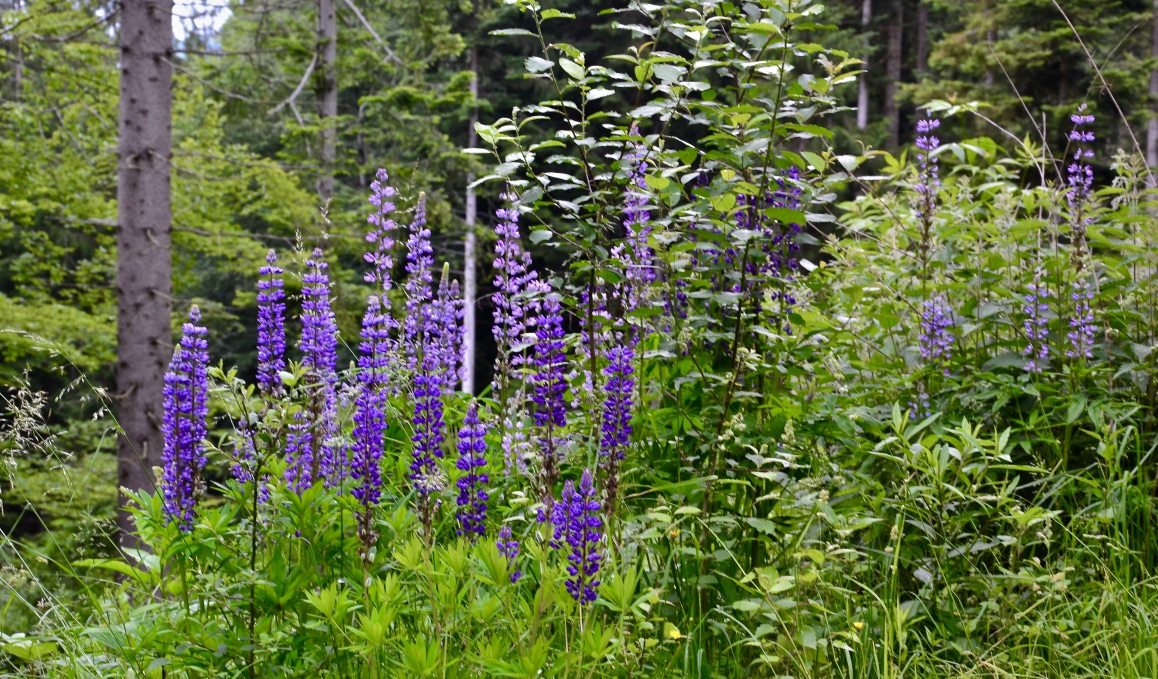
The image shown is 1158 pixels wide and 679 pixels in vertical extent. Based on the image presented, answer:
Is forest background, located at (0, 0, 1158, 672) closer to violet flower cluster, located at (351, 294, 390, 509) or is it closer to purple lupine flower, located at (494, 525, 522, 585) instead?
violet flower cluster, located at (351, 294, 390, 509)

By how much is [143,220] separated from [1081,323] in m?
7.79

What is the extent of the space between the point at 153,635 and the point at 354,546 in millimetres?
522

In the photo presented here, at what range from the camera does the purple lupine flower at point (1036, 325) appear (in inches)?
128

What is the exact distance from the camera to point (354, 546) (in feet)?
7.94

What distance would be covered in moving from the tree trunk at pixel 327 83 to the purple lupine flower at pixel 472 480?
37.9 ft

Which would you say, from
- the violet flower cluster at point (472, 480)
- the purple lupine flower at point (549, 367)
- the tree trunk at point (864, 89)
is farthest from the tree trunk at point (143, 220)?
the tree trunk at point (864, 89)

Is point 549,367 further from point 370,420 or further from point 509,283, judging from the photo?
point 370,420

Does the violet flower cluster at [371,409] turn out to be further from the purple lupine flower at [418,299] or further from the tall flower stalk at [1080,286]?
the tall flower stalk at [1080,286]

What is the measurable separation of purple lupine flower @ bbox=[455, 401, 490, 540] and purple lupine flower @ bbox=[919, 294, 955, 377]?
1.77 meters

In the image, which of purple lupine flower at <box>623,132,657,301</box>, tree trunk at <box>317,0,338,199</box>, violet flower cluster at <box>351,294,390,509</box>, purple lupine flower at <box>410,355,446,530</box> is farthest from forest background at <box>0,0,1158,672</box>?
purple lupine flower at <box>410,355,446,530</box>

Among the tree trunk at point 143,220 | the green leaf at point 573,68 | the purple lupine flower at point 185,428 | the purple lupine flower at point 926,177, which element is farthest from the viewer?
the tree trunk at point 143,220

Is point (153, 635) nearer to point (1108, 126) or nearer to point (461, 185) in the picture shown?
point (1108, 126)

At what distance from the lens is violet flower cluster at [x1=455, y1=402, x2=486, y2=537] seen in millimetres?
2414

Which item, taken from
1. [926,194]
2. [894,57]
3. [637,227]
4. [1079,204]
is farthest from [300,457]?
[894,57]
